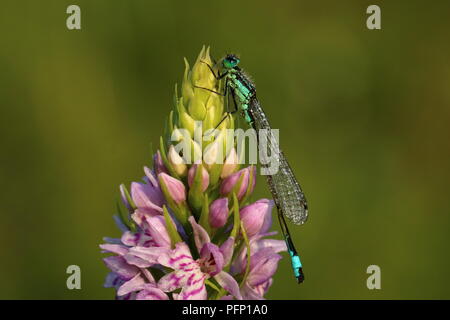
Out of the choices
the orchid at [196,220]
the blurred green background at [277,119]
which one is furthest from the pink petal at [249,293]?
the blurred green background at [277,119]

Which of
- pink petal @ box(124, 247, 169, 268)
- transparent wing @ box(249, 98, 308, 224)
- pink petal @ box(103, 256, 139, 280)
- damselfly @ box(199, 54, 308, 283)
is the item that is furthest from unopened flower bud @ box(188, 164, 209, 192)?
transparent wing @ box(249, 98, 308, 224)

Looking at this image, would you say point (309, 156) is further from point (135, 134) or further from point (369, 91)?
point (135, 134)

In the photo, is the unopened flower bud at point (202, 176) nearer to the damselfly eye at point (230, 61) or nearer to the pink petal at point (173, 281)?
the pink petal at point (173, 281)

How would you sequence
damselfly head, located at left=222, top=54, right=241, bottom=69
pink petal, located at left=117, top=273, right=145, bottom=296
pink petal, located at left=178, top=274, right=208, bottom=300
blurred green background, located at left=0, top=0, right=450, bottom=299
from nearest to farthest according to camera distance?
pink petal, located at left=178, top=274, right=208, bottom=300
pink petal, located at left=117, top=273, right=145, bottom=296
damselfly head, located at left=222, top=54, right=241, bottom=69
blurred green background, located at left=0, top=0, right=450, bottom=299

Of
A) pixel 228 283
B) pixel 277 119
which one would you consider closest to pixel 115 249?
pixel 228 283

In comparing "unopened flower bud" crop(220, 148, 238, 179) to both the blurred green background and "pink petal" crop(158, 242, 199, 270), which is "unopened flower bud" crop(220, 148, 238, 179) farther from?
the blurred green background

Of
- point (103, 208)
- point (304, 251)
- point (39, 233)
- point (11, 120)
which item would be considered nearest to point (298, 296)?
point (304, 251)

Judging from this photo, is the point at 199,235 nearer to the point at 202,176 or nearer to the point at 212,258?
the point at 212,258
